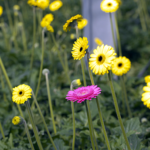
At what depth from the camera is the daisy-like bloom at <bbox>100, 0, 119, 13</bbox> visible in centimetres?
83

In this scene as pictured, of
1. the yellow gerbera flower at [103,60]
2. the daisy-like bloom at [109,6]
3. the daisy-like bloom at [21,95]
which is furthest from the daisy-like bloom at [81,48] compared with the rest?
the daisy-like bloom at [109,6]

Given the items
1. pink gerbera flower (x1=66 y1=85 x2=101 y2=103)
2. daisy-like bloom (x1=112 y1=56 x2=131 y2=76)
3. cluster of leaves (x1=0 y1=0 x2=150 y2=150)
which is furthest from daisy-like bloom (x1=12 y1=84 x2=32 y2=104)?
daisy-like bloom (x1=112 y1=56 x2=131 y2=76)

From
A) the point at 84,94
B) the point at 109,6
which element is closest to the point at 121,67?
the point at 109,6

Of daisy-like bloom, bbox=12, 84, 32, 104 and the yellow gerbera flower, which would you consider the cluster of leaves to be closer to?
daisy-like bloom, bbox=12, 84, 32, 104

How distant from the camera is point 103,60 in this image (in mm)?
543

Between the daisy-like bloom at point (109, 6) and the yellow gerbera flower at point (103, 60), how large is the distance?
1.19 feet

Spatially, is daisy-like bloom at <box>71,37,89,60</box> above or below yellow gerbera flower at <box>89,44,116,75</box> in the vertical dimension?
above

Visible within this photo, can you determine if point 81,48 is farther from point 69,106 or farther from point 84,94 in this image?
point 69,106

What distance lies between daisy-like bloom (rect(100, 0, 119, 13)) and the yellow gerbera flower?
1.19 feet

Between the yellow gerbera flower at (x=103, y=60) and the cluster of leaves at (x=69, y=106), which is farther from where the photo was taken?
the cluster of leaves at (x=69, y=106)

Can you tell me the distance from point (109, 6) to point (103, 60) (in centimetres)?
42

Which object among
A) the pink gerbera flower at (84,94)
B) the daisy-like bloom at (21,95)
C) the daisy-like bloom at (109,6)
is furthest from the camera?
the daisy-like bloom at (109,6)

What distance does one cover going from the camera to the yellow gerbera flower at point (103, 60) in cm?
52

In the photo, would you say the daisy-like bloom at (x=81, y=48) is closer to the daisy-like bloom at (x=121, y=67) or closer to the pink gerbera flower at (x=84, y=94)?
the pink gerbera flower at (x=84, y=94)
